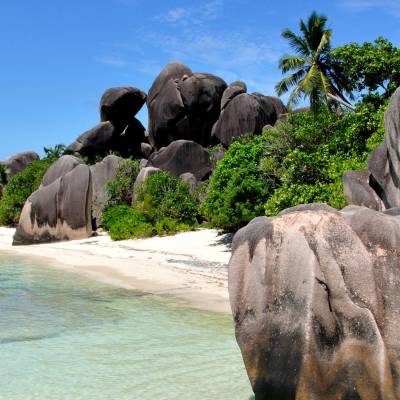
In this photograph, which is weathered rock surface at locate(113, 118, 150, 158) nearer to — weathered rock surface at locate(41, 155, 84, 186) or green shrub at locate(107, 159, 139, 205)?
weathered rock surface at locate(41, 155, 84, 186)

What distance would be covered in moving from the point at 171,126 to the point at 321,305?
32.1m

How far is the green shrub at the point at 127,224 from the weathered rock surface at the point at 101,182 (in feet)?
7.96

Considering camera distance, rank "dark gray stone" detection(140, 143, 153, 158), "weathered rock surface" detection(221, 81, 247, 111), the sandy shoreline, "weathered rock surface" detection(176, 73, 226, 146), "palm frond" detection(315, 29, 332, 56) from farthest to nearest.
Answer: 1. "dark gray stone" detection(140, 143, 153, 158)
2. "weathered rock surface" detection(176, 73, 226, 146)
3. "weathered rock surface" detection(221, 81, 247, 111)
4. "palm frond" detection(315, 29, 332, 56)
5. the sandy shoreline

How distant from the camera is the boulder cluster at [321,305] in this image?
3.98m

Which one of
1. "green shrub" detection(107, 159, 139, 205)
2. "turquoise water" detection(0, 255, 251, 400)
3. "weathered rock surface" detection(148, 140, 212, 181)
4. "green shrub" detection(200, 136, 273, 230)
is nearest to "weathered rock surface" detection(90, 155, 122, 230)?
"green shrub" detection(107, 159, 139, 205)

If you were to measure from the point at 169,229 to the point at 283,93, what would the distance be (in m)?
12.0

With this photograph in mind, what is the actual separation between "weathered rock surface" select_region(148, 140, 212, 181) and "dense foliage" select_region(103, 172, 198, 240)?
7026 mm

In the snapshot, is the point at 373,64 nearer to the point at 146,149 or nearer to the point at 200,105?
the point at 200,105

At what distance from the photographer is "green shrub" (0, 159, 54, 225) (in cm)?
2830

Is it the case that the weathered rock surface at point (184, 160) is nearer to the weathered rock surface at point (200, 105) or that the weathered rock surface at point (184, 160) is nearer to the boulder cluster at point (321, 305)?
the weathered rock surface at point (200, 105)

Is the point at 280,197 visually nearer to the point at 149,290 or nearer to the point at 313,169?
the point at 313,169

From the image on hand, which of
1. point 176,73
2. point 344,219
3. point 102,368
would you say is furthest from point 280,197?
point 176,73

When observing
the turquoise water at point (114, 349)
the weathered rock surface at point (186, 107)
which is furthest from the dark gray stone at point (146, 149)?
the turquoise water at point (114, 349)

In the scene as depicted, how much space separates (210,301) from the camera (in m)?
9.88
